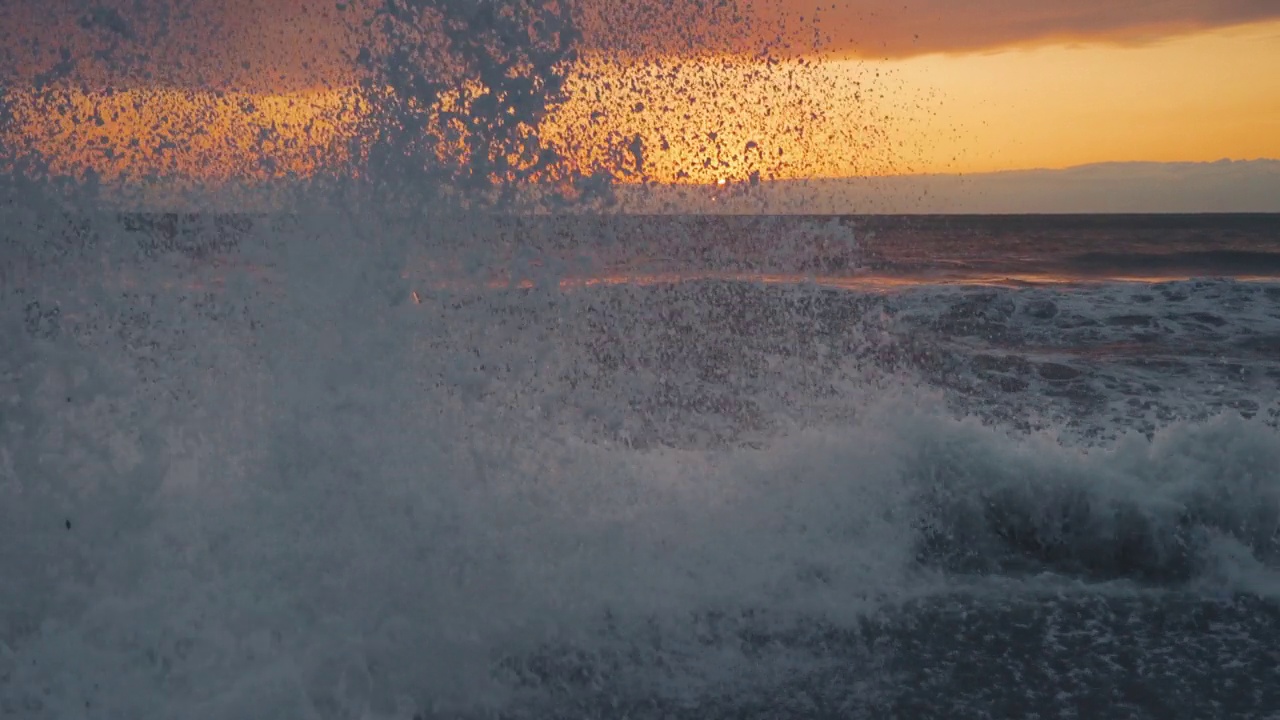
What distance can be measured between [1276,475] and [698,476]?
3.21 m

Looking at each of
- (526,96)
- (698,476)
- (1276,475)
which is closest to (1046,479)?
(1276,475)

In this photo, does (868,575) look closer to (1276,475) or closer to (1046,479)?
(1046,479)

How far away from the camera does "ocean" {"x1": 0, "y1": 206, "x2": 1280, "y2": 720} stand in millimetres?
3516

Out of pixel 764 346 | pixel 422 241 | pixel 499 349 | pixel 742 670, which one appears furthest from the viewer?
pixel 764 346

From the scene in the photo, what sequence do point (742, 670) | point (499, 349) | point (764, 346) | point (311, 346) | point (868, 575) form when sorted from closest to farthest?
point (742, 670)
point (868, 575)
point (311, 346)
point (499, 349)
point (764, 346)

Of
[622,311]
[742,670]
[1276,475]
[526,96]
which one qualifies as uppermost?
[526,96]

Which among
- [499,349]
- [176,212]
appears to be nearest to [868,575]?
[499,349]

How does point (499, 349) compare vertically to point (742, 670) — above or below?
above

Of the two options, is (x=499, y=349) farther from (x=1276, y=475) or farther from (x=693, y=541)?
(x=1276, y=475)

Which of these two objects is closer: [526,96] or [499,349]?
[526,96]

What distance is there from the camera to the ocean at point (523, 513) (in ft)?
11.5

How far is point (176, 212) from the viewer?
580 centimetres

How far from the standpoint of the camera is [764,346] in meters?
8.99

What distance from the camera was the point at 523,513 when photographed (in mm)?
4496
